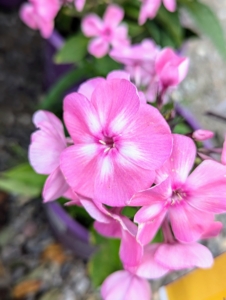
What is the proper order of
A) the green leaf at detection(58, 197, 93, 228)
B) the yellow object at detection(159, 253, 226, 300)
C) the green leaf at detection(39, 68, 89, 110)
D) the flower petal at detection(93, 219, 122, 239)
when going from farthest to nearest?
1. the green leaf at detection(39, 68, 89, 110)
2. the green leaf at detection(58, 197, 93, 228)
3. the flower petal at detection(93, 219, 122, 239)
4. the yellow object at detection(159, 253, 226, 300)

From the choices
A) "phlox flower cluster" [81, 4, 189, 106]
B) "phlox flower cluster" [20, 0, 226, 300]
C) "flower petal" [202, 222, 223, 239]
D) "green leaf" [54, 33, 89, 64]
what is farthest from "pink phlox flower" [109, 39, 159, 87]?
"green leaf" [54, 33, 89, 64]

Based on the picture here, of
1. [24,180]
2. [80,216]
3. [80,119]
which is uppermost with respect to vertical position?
[80,119]

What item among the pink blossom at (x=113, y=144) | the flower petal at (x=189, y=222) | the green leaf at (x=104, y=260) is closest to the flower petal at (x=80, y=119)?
the pink blossom at (x=113, y=144)

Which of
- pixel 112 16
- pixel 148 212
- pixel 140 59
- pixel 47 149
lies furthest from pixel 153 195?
pixel 112 16

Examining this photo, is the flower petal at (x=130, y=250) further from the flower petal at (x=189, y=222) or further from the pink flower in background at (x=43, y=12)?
the pink flower in background at (x=43, y=12)

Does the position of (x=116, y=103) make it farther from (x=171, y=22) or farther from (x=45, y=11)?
(x=171, y=22)

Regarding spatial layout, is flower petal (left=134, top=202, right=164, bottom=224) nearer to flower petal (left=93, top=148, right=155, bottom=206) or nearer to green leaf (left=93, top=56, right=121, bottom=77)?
flower petal (left=93, top=148, right=155, bottom=206)
